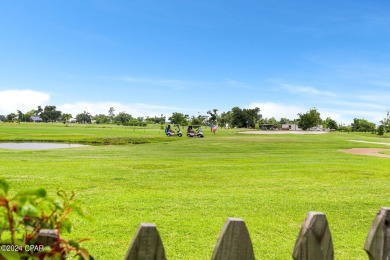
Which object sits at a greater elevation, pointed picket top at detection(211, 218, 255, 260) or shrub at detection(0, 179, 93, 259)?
shrub at detection(0, 179, 93, 259)

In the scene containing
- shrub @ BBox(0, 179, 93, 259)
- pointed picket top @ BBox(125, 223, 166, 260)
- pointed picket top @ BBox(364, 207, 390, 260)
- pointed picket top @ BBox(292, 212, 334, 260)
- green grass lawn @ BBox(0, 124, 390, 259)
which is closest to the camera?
shrub @ BBox(0, 179, 93, 259)

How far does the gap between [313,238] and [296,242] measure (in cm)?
10

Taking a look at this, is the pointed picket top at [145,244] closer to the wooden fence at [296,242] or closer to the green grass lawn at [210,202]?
the wooden fence at [296,242]

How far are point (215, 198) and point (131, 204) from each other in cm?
234

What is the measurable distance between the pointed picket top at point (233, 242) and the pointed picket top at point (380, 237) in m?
0.86

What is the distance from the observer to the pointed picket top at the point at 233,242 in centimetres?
176

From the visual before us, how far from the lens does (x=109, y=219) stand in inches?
268

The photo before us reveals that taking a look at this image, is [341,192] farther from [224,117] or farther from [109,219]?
[224,117]

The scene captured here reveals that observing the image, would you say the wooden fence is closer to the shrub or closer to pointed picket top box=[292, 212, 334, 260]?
pointed picket top box=[292, 212, 334, 260]

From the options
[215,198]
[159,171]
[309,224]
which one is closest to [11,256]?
[309,224]

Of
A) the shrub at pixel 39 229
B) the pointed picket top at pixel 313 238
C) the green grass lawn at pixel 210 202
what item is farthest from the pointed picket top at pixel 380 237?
the green grass lawn at pixel 210 202

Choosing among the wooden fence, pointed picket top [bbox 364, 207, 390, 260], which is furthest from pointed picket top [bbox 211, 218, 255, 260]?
pointed picket top [bbox 364, 207, 390, 260]

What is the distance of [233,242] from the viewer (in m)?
1.79

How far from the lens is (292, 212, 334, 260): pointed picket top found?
189cm
